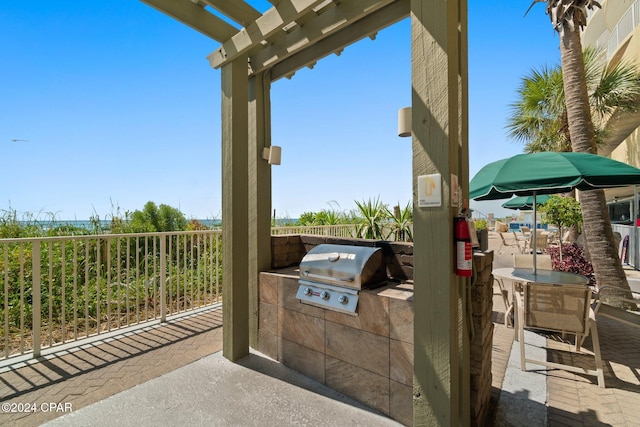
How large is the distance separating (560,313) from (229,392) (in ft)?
9.41

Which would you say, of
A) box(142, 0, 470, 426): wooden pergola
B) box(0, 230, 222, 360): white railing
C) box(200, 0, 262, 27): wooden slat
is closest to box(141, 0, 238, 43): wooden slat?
box(142, 0, 470, 426): wooden pergola

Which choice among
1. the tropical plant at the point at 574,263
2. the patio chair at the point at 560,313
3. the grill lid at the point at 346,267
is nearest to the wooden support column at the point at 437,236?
the grill lid at the point at 346,267

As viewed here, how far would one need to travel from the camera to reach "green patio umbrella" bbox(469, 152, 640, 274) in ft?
8.87

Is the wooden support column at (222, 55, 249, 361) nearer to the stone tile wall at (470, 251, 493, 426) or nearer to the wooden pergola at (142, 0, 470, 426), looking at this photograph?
the wooden pergola at (142, 0, 470, 426)

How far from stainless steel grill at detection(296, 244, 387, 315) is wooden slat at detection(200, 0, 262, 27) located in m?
2.05

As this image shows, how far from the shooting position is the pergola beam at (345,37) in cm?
221

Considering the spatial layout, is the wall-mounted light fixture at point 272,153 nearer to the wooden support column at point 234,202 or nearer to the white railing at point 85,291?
the wooden support column at point 234,202

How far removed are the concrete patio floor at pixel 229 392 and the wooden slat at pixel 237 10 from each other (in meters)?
2.99

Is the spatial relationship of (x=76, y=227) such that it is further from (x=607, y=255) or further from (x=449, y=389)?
(x=607, y=255)

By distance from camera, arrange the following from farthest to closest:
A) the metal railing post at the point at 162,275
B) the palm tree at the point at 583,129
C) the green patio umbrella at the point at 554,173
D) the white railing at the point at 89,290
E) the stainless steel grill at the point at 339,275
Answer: the palm tree at the point at 583,129 < the metal railing post at the point at 162,275 < the white railing at the point at 89,290 < the green patio umbrella at the point at 554,173 < the stainless steel grill at the point at 339,275

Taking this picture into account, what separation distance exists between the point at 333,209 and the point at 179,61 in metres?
5.03

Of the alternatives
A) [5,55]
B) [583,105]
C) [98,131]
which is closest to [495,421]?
[583,105]

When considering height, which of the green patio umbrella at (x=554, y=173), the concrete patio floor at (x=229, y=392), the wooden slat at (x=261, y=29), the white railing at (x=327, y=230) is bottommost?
the concrete patio floor at (x=229, y=392)

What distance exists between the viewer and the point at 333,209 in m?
8.19
